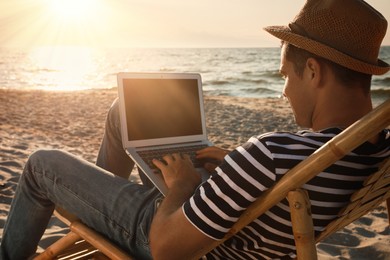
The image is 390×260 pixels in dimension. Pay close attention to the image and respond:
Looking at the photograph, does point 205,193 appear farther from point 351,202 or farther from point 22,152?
point 22,152

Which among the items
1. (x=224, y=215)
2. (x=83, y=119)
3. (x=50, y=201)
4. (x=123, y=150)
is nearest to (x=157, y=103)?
(x=123, y=150)

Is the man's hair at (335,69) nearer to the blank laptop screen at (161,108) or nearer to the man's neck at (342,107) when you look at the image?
the man's neck at (342,107)

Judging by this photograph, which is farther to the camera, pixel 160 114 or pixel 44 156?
pixel 160 114

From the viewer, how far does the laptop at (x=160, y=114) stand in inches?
90.0

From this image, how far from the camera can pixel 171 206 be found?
1.46 meters

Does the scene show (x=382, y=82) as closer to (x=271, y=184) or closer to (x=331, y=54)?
(x=331, y=54)

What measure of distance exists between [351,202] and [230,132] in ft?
19.4

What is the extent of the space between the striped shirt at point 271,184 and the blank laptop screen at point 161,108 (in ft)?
3.46

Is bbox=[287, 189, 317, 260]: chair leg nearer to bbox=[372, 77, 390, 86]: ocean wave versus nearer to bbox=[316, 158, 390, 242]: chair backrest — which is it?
bbox=[316, 158, 390, 242]: chair backrest

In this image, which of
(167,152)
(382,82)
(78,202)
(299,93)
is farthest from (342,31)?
(382,82)

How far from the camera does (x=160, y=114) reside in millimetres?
2424

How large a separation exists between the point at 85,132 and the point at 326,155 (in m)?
6.28

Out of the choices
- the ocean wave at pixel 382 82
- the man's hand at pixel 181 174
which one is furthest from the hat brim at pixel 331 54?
the ocean wave at pixel 382 82

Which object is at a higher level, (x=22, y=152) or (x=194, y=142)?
(x=194, y=142)
